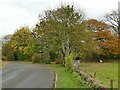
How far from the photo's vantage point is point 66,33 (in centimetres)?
4884

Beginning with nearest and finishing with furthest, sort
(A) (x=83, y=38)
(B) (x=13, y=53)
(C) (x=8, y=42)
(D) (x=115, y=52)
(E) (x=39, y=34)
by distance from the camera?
(A) (x=83, y=38) → (E) (x=39, y=34) → (D) (x=115, y=52) → (B) (x=13, y=53) → (C) (x=8, y=42)

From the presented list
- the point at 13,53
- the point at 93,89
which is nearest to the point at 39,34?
the point at 13,53

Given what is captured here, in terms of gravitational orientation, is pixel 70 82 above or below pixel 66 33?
below

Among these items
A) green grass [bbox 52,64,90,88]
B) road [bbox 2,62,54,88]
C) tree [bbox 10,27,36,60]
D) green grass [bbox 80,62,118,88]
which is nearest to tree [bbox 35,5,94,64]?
green grass [bbox 80,62,118,88]

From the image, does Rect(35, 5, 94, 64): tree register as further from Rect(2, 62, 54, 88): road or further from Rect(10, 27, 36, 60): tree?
Rect(10, 27, 36, 60): tree

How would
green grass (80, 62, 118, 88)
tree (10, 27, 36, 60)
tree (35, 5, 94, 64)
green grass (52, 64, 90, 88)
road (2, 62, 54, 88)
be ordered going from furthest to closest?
tree (10, 27, 36, 60)
tree (35, 5, 94, 64)
green grass (80, 62, 118, 88)
road (2, 62, 54, 88)
green grass (52, 64, 90, 88)

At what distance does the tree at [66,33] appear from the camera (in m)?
48.7

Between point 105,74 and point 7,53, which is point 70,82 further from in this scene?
point 7,53

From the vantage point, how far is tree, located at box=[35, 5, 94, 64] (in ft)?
160

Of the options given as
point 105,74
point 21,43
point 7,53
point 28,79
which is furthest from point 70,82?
point 21,43

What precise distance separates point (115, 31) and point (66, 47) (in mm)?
21994

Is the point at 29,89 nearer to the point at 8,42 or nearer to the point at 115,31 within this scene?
the point at 115,31

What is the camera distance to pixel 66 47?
1953 inches

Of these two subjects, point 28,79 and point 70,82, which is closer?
point 70,82
